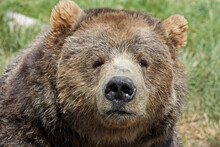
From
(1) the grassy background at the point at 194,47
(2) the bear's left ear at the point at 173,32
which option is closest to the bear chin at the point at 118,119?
(2) the bear's left ear at the point at 173,32

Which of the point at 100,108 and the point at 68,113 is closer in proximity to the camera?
the point at 100,108

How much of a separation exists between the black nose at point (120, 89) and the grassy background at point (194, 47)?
3220 millimetres

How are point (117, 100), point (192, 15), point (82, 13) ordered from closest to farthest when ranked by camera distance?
point (117, 100) → point (82, 13) → point (192, 15)

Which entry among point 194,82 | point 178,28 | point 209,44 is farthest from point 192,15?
point 178,28

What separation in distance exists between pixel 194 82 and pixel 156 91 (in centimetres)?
360

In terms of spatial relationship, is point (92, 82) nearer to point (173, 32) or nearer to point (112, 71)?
point (112, 71)

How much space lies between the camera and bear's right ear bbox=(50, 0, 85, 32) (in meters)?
6.33

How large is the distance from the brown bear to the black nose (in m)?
0.17

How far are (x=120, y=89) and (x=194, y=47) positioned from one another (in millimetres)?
5171

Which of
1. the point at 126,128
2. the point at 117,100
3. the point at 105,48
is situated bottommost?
the point at 126,128

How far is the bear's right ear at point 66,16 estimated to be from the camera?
249 inches

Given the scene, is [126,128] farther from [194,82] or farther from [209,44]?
[209,44]

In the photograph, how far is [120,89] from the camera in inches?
210

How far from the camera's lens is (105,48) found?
594 cm
